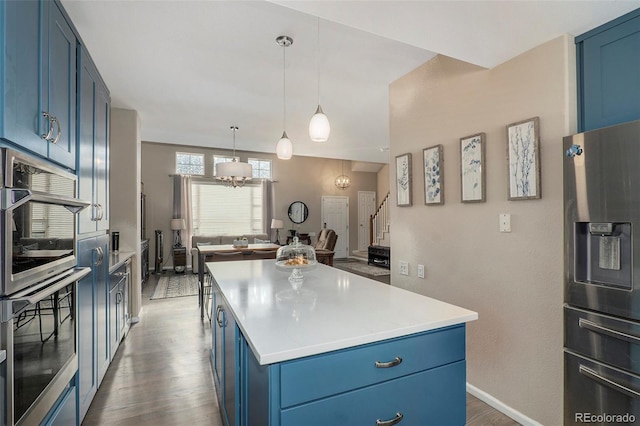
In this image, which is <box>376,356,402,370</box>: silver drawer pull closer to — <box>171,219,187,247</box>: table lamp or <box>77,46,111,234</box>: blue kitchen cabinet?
<box>77,46,111,234</box>: blue kitchen cabinet

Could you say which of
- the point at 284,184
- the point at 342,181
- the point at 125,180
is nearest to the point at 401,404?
the point at 125,180

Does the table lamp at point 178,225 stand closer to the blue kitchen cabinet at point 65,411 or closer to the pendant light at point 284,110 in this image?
the pendant light at point 284,110

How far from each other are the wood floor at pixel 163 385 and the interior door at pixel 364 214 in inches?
281

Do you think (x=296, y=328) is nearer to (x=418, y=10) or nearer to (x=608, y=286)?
(x=608, y=286)

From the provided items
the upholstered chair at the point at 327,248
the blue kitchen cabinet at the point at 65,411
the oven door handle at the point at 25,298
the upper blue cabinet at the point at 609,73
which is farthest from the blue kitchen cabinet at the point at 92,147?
the upholstered chair at the point at 327,248

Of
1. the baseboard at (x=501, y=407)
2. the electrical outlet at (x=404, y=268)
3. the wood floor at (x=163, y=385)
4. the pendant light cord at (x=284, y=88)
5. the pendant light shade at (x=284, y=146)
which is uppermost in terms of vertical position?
the pendant light cord at (x=284, y=88)

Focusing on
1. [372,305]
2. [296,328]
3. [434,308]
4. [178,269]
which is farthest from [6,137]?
[178,269]

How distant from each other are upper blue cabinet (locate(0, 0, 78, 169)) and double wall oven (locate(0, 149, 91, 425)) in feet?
0.42

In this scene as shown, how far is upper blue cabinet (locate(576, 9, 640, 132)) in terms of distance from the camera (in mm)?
1594

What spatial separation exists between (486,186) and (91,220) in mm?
2729

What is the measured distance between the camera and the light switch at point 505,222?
2.05 meters

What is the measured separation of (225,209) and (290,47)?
6.44 meters

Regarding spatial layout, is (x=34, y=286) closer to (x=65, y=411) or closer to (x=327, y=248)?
(x=65, y=411)

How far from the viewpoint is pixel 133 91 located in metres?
3.29
